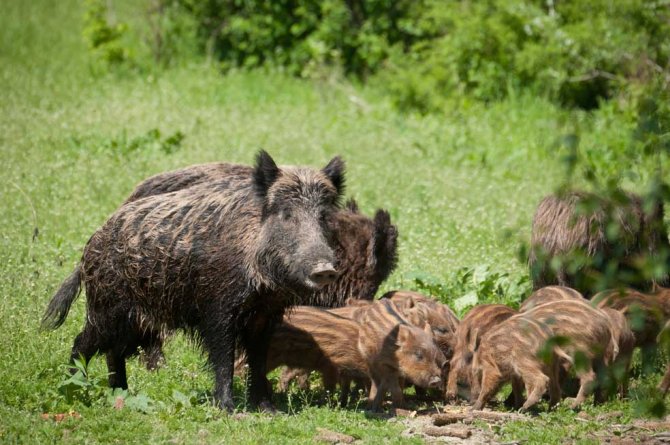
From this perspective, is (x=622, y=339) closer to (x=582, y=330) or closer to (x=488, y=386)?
(x=582, y=330)

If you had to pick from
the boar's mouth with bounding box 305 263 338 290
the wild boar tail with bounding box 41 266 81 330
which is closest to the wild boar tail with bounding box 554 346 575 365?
the boar's mouth with bounding box 305 263 338 290

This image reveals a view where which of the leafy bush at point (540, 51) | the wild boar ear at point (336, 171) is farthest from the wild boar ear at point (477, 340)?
the leafy bush at point (540, 51)

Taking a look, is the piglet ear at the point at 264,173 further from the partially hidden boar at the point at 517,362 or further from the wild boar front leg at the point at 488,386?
the wild boar front leg at the point at 488,386

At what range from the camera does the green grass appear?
6.16m

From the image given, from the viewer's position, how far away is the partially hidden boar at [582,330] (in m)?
6.55

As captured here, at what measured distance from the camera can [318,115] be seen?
1644 centimetres

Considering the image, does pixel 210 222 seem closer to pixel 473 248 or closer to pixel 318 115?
pixel 473 248

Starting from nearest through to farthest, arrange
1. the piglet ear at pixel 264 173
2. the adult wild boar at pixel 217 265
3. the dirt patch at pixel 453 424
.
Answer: the dirt patch at pixel 453 424 → the adult wild boar at pixel 217 265 → the piglet ear at pixel 264 173

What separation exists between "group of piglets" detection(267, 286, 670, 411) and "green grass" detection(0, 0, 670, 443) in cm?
28

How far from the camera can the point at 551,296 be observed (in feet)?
23.6

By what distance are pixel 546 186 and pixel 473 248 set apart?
300 cm

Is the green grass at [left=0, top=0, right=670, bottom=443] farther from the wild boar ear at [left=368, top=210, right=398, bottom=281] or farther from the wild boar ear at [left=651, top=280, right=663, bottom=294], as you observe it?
the wild boar ear at [left=651, top=280, right=663, bottom=294]

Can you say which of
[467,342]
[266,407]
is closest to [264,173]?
[266,407]

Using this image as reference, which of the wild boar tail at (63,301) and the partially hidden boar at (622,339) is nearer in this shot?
the partially hidden boar at (622,339)
